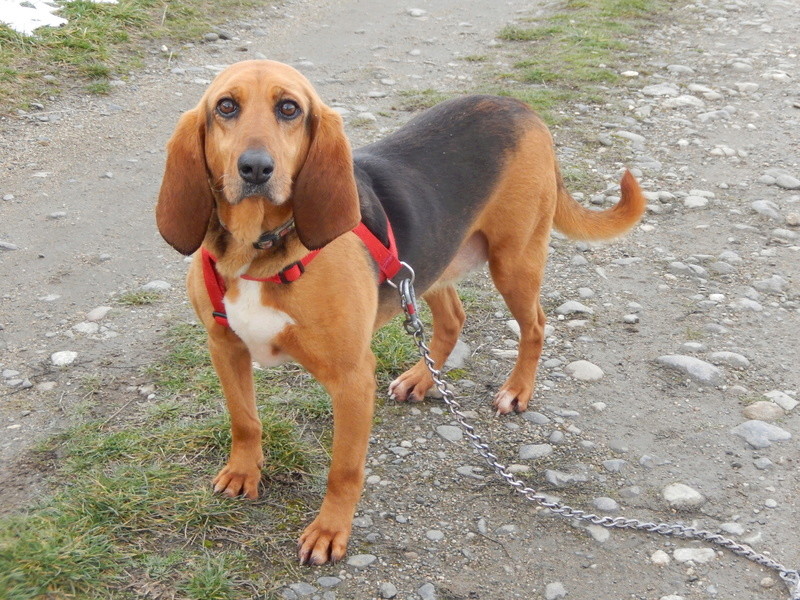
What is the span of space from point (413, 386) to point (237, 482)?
45.4 inches

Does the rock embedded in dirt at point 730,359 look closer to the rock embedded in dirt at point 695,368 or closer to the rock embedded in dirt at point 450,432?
the rock embedded in dirt at point 695,368

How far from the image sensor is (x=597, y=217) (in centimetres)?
472

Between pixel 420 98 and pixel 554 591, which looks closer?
pixel 554 591

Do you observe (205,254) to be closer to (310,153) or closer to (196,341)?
(310,153)

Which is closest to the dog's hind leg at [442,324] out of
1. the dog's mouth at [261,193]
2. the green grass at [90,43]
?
the dog's mouth at [261,193]

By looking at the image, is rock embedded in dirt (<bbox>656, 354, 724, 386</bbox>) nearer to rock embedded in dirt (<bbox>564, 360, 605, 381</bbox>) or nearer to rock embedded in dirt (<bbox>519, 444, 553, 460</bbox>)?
rock embedded in dirt (<bbox>564, 360, 605, 381</bbox>)

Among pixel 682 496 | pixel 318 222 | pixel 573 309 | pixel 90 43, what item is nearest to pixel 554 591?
pixel 682 496

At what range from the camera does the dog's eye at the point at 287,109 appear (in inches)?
119

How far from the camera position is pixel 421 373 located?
4.47m

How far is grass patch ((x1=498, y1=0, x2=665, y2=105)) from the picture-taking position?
8297mm

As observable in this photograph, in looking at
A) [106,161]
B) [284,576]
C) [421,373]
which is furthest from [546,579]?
[106,161]

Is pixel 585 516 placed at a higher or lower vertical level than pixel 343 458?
lower

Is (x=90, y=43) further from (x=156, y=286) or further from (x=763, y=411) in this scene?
(x=763, y=411)

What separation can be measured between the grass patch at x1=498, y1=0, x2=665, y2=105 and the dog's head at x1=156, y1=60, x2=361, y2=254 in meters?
4.89
